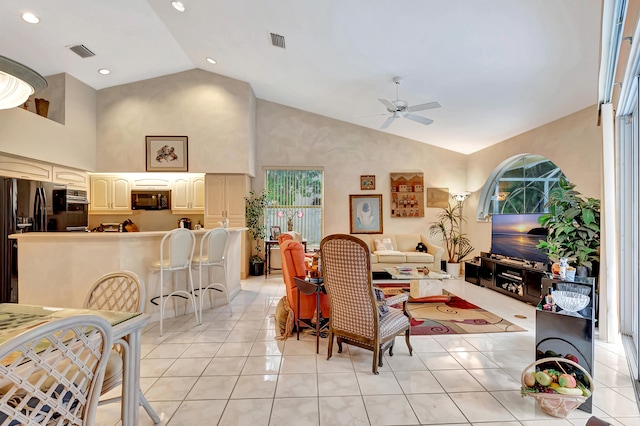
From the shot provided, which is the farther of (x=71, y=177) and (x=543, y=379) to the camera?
(x=71, y=177)

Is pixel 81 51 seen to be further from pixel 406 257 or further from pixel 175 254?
pixel 406 257

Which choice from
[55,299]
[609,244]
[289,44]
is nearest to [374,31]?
[289,44]

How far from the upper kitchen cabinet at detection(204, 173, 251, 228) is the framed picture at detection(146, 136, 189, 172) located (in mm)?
602

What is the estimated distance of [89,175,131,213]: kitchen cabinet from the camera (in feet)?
20.6

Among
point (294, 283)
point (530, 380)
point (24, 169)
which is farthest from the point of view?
point (24, 169)

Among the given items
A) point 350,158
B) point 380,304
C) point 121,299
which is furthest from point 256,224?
point 121,299

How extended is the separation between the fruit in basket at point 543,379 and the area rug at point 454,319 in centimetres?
140

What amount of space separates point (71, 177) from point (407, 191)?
6.84 metres

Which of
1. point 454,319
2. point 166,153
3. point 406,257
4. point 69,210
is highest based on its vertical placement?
point 166,153

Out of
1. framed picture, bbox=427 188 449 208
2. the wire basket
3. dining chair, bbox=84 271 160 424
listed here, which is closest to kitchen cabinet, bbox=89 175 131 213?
dining chair, bbox=84 271 160 424

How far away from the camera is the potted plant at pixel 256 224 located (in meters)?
6.73

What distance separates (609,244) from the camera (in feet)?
9.98

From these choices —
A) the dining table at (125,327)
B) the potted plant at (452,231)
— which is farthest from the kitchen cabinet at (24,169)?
the potted plant at (452,231)

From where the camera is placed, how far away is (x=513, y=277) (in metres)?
4.84
